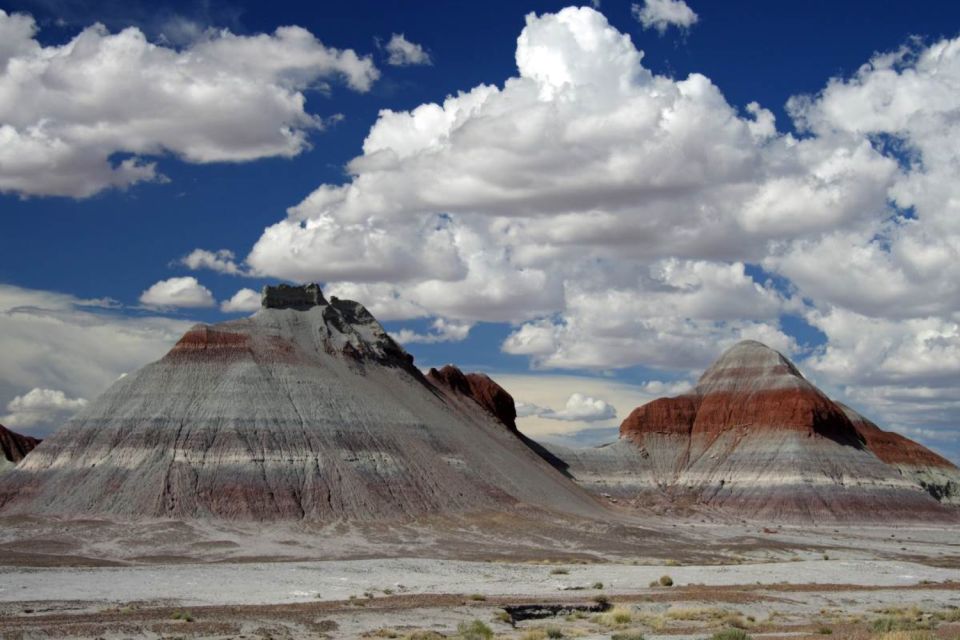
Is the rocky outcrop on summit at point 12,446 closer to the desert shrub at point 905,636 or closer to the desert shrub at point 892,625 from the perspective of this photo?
the desert shrub at point 892,625

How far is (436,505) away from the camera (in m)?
109

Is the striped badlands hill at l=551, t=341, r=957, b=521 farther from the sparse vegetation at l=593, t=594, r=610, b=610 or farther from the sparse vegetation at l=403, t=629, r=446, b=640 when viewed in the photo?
the sparse vegetation at l=403, t=629, r=446, b=640

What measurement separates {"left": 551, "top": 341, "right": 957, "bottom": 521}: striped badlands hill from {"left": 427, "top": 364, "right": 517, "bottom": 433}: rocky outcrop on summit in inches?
430

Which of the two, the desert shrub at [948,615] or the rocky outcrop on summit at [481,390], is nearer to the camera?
the desert shrub at [948,615]

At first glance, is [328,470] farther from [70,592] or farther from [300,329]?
[70,592]

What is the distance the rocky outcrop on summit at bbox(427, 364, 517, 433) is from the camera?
482 feet

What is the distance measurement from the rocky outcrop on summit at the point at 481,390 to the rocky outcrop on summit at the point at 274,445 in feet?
44.3

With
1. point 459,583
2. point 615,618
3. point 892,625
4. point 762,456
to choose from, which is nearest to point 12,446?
point 762,456

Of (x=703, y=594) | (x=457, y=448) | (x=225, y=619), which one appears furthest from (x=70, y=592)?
(x=457, y=448)

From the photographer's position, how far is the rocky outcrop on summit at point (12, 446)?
487 feet

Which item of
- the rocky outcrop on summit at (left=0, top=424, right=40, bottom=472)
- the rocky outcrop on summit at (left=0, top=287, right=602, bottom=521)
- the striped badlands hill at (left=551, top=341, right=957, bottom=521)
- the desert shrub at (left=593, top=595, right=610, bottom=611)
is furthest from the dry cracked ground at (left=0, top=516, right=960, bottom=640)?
the rocky outcrop on summit at (left=0, top=424, right=40, bottom=472)

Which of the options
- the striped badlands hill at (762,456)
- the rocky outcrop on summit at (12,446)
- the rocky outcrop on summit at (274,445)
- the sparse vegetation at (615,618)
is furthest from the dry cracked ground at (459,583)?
the rocky outcrop on summit at (12,446)

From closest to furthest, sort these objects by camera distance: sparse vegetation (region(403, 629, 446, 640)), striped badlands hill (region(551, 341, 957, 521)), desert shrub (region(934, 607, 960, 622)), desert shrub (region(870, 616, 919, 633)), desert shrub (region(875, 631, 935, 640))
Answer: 1. desert shrub (region(875, 631, 935, 640))
2. sparse vegetation (region(403, 629, 446, 640))
3. desert shrub (region(870, 616, 919, 633))
4. desert shrub (region(934, 607, 960, 622))
5. striped badlands hill (region(551, 341, 957, 521))

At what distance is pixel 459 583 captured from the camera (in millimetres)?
58500
